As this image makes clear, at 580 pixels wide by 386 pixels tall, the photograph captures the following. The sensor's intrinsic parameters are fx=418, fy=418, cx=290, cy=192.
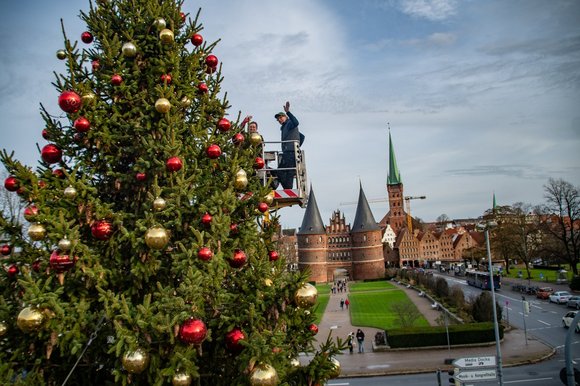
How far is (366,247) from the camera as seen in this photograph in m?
74.9

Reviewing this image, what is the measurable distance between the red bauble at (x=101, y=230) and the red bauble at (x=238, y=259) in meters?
1.63

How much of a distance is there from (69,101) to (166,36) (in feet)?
5.31

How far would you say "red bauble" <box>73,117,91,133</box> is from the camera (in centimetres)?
528

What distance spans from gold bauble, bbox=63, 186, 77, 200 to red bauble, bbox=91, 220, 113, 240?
43cm

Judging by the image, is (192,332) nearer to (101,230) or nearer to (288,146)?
(101,230)

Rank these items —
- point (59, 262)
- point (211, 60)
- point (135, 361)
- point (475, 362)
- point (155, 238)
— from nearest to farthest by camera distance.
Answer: point (135, 361) < point (59, 262) < point (155, 238) < point (211, 60) < point (475, 362)

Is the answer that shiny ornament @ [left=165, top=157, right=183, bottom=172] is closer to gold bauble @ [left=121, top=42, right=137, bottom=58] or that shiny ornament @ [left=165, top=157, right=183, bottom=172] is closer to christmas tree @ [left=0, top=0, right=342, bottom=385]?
christmas tree @ [left=0, top=0, right=342, bottom=385]

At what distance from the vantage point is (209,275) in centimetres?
491

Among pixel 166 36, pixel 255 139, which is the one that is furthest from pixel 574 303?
pixel 166 36

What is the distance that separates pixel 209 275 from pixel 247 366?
1.10m

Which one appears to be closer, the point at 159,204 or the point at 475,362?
the point at 159,204

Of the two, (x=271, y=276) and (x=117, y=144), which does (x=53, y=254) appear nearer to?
(x=117, y=144)

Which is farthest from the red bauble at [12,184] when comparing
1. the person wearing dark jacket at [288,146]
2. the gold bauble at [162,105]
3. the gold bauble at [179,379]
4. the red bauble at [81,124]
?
the person wearing dark jacket at [288,146]

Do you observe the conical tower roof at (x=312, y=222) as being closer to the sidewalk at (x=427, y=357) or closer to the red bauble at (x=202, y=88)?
the sidewalk at (x=427, y=357)
